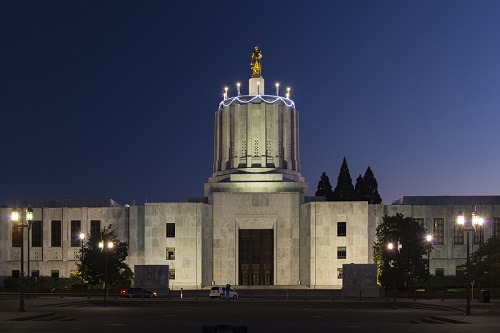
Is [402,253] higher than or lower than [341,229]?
lower

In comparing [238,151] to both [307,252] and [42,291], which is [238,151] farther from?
[42,291]

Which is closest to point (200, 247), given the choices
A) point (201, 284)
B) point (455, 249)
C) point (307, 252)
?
point (201, 284)

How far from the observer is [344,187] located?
11819 cm

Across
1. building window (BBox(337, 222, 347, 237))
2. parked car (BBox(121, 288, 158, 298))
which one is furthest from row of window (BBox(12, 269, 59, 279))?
building window (BBox(337, 222, 347, 237))

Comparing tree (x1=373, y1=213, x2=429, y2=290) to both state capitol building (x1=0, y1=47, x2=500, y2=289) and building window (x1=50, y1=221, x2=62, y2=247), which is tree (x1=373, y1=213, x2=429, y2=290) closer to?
state capitol building (x1=0, y1=47, x2=500, y2=289)

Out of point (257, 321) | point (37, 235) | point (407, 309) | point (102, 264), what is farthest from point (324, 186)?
point (257, 321)

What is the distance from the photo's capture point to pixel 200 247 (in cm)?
8150

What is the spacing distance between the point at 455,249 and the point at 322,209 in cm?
1330

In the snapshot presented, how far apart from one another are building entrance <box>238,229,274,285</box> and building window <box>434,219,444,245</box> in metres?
15.2

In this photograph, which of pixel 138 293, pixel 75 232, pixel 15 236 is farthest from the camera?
pixel 15 236

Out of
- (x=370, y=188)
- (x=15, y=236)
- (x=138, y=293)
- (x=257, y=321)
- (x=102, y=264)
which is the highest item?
(x=370, y=188)

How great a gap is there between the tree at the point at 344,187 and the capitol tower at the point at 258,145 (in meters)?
29.7

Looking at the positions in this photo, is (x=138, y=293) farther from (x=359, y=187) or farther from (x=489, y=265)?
(x=359, y=187)

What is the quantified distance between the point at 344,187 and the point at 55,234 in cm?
4534
